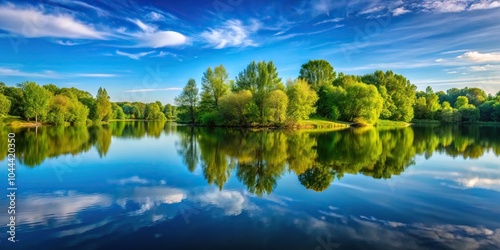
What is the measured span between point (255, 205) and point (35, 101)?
75.4 m

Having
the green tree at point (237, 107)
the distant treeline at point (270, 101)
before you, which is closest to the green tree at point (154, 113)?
the distant treeline at point (270, 101)

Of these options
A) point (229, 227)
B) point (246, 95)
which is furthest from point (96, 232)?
point (246, 95)

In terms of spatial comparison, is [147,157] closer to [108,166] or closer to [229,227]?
[108,166]

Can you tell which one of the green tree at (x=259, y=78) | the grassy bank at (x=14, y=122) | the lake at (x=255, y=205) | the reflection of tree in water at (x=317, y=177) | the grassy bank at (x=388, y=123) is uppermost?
the green tree at (x=259, y=78)

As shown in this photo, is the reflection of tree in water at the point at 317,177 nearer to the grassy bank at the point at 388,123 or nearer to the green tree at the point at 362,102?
the green tree at the point at 362,102

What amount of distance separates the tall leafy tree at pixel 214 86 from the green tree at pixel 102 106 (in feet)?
150

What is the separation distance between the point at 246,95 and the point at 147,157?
37.2 meters

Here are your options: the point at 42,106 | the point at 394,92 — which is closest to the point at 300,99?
the point at 394,92

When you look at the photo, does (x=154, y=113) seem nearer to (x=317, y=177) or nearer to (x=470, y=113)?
(x=470, y=113)

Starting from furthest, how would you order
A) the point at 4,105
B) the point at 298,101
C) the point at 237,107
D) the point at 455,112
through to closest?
1. the point at 455,112
2. the point at 4,105
3. the point at 237,107
4. the point at 298,101

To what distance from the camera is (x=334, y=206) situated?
9516 millimetres

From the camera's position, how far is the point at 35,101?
67.6 metres

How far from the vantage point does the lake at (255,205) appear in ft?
22.8

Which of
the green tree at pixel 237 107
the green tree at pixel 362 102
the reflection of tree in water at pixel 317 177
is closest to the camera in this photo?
the reflection of tree in water at pixel 317 177
